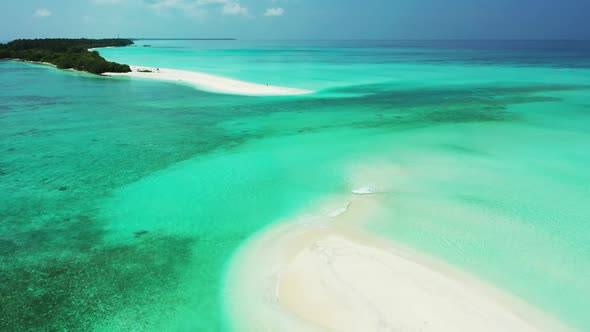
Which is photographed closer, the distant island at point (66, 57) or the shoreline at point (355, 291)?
the shoreline at point (355, 291)

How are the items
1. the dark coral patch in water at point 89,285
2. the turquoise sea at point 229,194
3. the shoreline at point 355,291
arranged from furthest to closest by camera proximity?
1. the turquoise sea at point 229,194
2. the dark coral patch in water at point 89,285
3. the shoreline at point 355,291

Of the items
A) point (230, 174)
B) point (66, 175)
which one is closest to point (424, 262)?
point (230, 174)

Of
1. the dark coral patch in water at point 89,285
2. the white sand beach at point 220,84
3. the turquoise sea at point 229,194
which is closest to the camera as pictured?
the dark coral patch in water at point 89,285

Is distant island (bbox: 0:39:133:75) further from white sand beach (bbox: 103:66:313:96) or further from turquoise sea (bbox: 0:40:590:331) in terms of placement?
turquoise sea (bbox: 0:40:590:331)

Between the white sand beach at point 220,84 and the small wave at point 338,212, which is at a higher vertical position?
the white sand beach at point 220,84

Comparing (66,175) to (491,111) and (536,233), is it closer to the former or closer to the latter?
(536,233)

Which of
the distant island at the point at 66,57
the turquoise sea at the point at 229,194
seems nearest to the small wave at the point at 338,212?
the turquoise sea at the point at 229,194

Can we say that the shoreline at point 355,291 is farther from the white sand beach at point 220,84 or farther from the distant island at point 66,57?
the distant island at point 66,57
